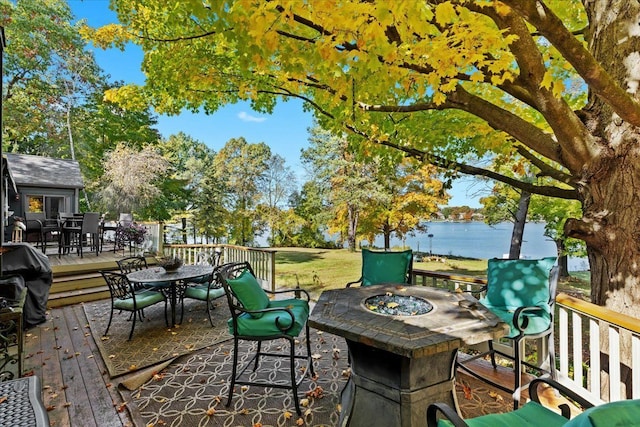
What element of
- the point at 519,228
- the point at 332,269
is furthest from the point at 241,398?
the point at 332,269

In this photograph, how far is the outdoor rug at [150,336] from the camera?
3.57m

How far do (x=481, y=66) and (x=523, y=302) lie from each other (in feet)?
7.41

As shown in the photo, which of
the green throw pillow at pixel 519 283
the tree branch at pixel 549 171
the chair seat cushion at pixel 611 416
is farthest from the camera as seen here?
the tree branch at pixel 549 171

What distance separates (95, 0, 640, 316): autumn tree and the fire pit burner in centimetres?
156

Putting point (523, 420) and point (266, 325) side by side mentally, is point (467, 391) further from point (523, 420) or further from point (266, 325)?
point (266, 325)

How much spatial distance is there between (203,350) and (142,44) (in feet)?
13.3

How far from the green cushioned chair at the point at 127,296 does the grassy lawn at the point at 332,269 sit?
4436 millimetres

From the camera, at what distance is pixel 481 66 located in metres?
2.56

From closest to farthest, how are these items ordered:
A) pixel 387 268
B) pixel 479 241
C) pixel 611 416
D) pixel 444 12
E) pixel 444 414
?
pixel 611 416
pixel 444 414
pixel 444 12
pixel 387 268
pixel 479 241

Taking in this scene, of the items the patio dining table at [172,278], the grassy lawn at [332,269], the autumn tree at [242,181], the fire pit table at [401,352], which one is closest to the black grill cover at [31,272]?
the patio dining table at [172,278]

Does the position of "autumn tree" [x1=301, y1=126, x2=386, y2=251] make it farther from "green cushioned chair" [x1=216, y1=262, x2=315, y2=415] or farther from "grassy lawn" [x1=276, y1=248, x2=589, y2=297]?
"green cushioned chair" [x1=216, y1=262, x2=315, y2=415]

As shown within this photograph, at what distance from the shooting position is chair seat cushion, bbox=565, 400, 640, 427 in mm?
868

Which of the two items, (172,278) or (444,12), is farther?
(172,278)

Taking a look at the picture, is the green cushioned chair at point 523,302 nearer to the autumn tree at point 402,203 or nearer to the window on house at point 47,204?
the autumn tree at point 402,203
